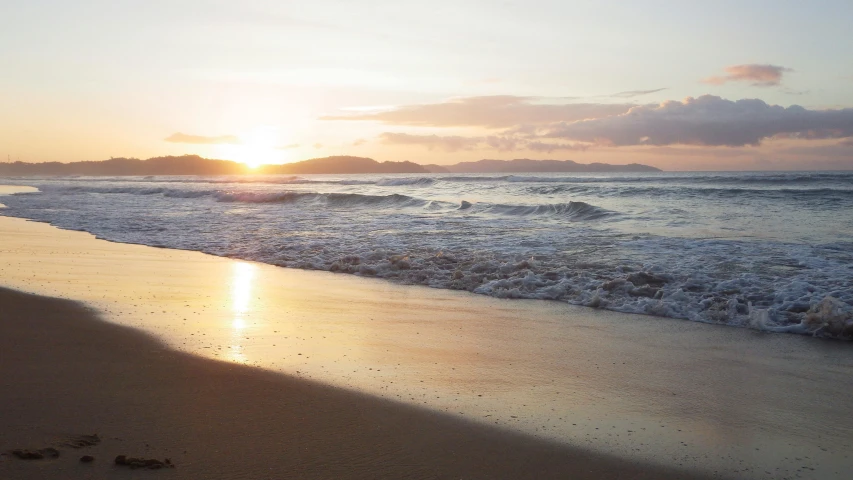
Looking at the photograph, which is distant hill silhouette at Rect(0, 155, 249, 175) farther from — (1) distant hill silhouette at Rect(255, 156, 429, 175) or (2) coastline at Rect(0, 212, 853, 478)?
(2) coastline at Rect(0, 212, 853, 478)

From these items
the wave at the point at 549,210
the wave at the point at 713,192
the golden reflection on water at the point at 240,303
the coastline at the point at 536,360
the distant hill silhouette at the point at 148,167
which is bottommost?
the coastline at the point at 536,360

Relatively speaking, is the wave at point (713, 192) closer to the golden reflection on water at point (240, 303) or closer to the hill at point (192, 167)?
the golden reflection on water at point (240, 303)

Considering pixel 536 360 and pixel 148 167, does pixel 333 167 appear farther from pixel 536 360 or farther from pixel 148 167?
pixel 536 360

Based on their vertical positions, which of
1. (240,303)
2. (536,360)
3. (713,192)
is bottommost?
(536,360)

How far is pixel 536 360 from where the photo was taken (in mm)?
5426

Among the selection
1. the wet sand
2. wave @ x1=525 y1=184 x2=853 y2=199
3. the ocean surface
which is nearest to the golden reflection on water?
the wet sand

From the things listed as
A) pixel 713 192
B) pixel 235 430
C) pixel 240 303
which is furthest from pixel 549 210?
pixel 235 430

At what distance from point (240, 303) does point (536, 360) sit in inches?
151

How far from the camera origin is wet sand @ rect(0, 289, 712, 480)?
3248 mm

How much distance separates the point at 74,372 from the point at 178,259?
7223 millimetres

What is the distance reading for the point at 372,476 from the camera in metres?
3.20

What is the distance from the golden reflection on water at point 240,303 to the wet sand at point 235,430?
0.42 metres

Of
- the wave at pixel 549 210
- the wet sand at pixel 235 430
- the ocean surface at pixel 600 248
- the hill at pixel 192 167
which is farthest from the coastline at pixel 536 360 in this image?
the hill at pixel 192 167

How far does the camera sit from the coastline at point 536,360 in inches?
152
